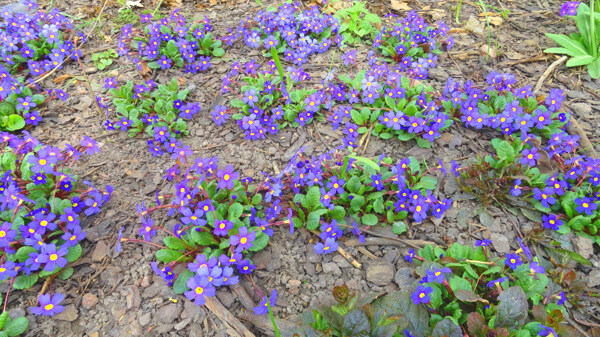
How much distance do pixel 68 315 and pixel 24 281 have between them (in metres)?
0.36

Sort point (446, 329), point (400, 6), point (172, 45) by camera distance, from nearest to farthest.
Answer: point (446, 329)
point (172, 45)
point (400, 6)

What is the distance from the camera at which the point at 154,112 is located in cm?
363

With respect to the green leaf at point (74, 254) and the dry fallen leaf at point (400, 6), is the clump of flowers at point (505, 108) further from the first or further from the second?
the green leaf at point (74, 254)

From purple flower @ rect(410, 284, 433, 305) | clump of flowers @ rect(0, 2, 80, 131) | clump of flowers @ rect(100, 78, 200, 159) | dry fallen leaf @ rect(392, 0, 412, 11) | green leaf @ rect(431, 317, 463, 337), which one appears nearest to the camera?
green leaf @ rect(431, 317, 463, 337)

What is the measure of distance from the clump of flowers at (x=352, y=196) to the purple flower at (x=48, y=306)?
1.43 metres

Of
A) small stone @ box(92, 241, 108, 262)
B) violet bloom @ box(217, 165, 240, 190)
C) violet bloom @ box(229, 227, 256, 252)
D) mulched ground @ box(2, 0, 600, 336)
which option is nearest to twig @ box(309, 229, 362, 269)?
mulched ground @ box(2, 0, 600, 336)

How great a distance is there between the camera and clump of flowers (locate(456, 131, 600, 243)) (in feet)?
8.99

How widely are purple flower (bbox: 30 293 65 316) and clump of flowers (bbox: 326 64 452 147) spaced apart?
236 cm

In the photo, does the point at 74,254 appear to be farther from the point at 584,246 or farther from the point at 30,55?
the point at 584,246

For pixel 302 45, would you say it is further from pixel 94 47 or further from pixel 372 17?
pixel 94 47

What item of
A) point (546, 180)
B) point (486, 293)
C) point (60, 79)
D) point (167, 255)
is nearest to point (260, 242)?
point (167, 255)

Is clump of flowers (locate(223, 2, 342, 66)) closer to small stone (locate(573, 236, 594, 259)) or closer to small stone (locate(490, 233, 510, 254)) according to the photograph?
small stone (locate(490, 233, 510, 254))

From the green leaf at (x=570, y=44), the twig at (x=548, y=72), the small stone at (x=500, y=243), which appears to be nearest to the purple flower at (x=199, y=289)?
the small stone at (x=500, y=243)

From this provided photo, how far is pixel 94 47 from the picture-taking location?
4.45 metres
